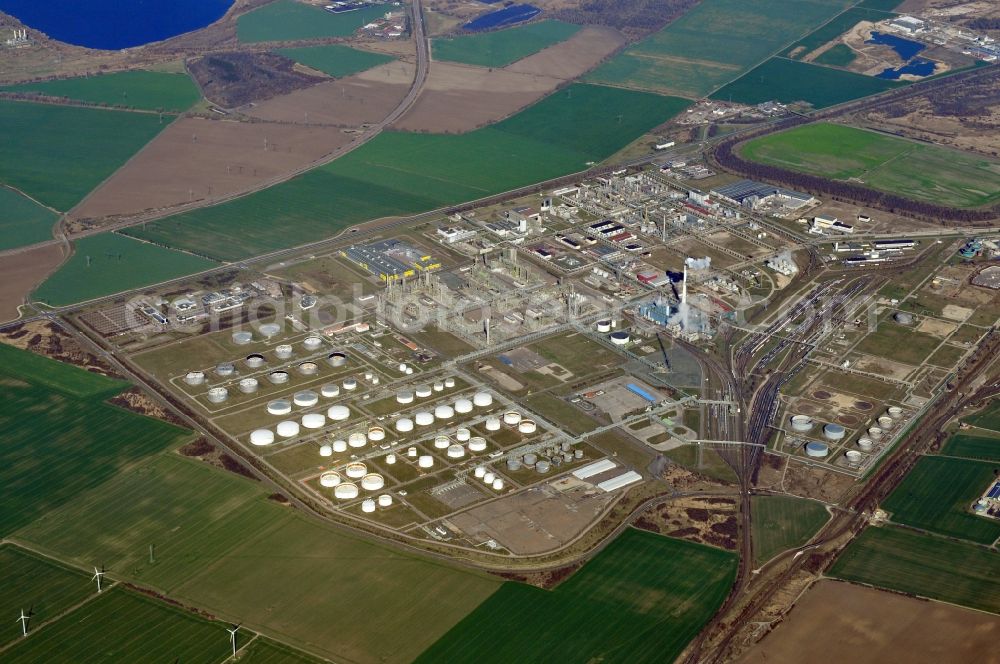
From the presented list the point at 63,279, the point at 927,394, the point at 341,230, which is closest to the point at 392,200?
the point at 341,230

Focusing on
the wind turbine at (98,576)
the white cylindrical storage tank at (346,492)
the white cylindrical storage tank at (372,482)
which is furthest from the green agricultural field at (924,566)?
the wind turbine at (98,576)

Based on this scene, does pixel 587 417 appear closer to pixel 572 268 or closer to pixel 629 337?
pixel 629 337

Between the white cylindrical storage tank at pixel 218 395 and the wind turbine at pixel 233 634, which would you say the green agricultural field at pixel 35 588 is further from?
the white cylindrical storage tank at pixel 218 395

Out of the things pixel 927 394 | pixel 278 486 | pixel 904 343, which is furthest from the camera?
pixel 904 343

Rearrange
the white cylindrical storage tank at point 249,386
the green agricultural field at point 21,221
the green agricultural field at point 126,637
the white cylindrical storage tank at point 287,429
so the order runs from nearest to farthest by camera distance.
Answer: the green agricultural field at point 126,637
the white cylindrical storage tank at point 287,429
the white cylindrical storage tank at point 249,386
the green agricultural field at point 21,221

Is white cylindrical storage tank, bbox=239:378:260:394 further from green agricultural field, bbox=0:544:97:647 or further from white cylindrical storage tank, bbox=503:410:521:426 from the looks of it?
green agricultural field, bbox=0:544:97:647

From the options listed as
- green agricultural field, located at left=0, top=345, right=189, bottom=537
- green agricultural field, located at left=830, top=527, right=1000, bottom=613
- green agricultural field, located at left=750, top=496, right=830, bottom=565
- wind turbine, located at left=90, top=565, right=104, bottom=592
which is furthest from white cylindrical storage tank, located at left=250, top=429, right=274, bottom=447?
green agricultural field, located at left=830, top=527, right=1000, bottom=613
